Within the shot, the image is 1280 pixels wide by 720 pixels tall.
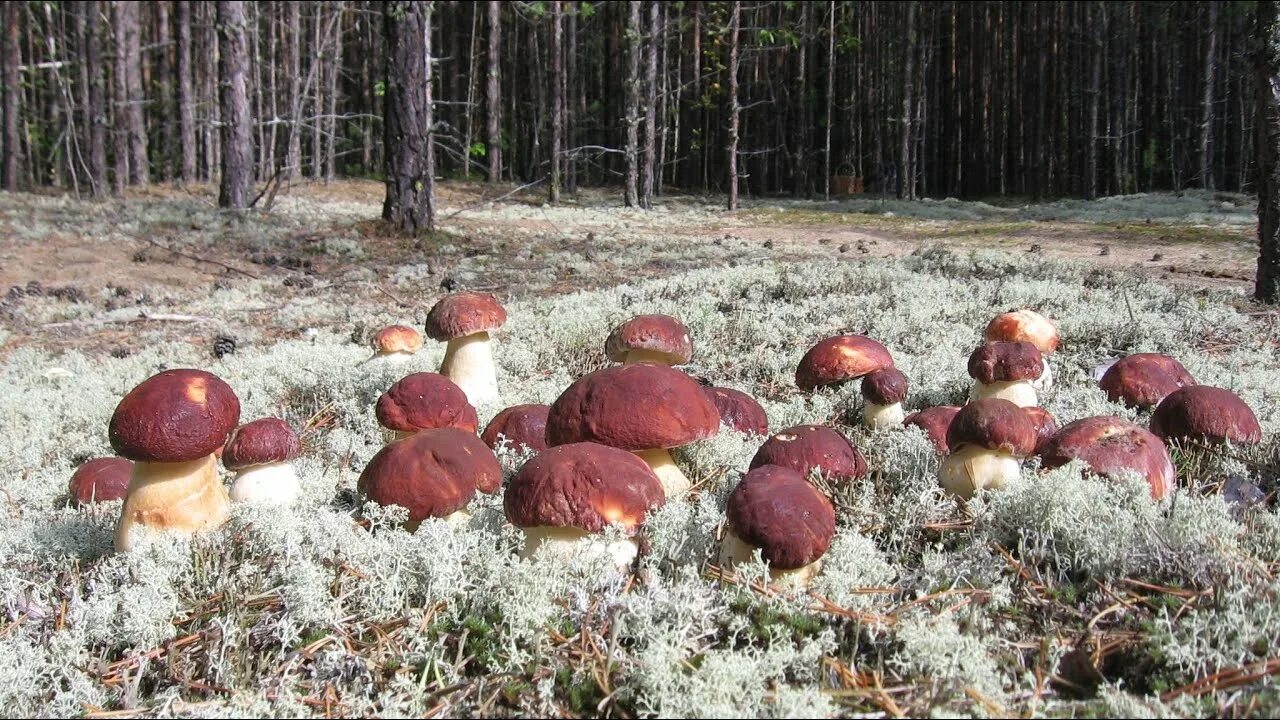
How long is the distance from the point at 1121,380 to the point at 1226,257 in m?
8.02

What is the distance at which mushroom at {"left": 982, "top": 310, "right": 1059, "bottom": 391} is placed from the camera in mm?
4238

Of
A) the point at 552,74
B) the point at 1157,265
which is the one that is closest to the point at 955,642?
the point at 1157,265

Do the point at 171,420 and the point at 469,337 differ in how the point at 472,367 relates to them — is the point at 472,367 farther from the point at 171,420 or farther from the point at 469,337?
the point at 171,420

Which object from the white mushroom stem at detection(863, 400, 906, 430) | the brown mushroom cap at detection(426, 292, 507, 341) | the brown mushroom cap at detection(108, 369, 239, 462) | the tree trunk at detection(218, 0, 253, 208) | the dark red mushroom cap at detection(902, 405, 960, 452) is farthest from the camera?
the tree trunk at detection(218, 0, 253, 208)

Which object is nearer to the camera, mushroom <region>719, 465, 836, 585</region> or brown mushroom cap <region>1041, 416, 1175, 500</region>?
mushroom <region>719, 465, 836, 585</region>

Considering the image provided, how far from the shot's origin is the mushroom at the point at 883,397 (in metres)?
3.67

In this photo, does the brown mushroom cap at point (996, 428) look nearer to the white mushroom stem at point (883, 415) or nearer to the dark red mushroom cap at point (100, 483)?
the white mushroom stem at point (883, 415)

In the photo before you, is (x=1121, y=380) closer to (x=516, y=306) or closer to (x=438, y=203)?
(x=516, y=306)

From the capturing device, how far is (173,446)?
2498 millimetres

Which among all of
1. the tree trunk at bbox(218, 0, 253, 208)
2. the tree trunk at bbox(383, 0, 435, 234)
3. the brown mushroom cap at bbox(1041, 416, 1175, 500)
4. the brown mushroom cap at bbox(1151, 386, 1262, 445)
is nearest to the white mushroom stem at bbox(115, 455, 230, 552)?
the brown mushroom cap at bbox(1041, 416, 1175, 500)

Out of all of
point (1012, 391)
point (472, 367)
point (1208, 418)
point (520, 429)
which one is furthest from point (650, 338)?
point (1208, 418)

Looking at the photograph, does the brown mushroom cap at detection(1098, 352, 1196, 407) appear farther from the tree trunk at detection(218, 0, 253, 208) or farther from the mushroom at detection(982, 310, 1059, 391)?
the tree trunk at detection(218, 0, 253, 208)

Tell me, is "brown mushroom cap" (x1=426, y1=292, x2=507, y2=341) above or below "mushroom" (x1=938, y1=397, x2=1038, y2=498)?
above

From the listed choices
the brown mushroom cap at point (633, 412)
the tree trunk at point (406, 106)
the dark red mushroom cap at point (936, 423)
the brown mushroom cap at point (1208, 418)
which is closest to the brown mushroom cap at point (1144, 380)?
the brown mushroom cap at point (1208, 418)
